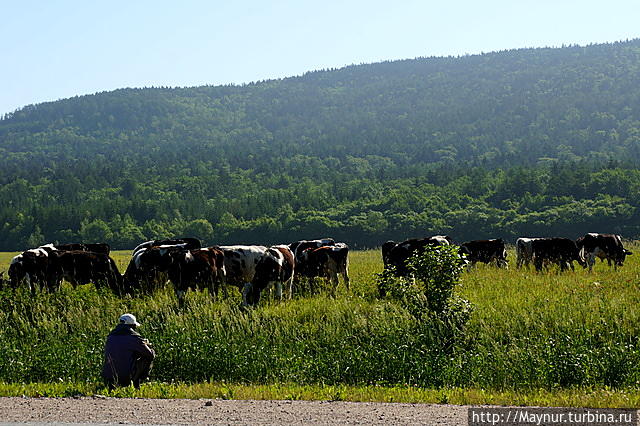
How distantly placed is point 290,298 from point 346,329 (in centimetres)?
519

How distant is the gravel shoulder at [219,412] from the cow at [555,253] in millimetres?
22536

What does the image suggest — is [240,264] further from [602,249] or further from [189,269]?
[602,249]

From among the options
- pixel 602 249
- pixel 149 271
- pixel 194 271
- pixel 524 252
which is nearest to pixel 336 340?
pixel 194 271

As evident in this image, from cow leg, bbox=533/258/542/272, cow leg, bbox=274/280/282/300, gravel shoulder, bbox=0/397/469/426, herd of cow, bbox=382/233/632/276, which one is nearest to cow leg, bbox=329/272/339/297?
cow leg, bbox=274/280/282/300

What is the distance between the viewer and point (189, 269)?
2234 centimetres

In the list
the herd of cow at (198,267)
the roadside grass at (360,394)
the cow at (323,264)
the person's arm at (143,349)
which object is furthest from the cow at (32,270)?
the person's arm at (143,349)

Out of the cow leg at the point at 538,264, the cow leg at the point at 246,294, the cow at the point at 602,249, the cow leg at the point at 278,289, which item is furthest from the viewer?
the cow at the point at 602,249

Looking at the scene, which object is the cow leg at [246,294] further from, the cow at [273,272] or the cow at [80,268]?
the cow at [80,268]

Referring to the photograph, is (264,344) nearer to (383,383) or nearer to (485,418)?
(383,383)

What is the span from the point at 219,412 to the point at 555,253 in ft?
82.1

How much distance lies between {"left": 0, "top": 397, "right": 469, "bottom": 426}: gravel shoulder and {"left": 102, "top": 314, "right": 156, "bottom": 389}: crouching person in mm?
1061

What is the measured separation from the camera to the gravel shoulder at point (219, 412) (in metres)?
9.88

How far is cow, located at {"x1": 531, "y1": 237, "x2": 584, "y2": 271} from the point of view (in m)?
31.8

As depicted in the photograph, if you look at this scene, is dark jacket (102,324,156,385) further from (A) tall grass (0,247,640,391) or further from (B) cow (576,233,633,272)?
(B) cow (576,233,633,272)
